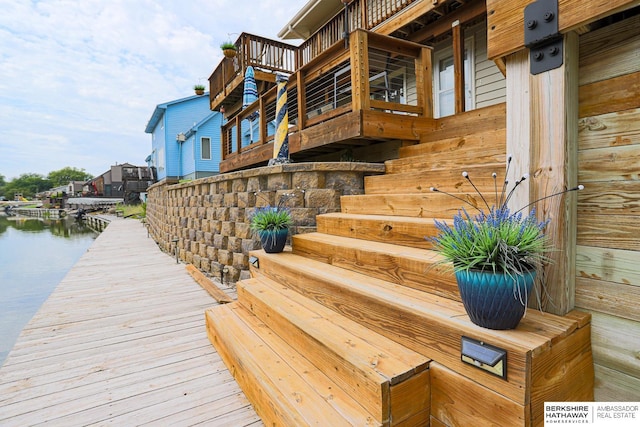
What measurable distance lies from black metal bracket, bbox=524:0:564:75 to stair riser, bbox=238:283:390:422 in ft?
4.61

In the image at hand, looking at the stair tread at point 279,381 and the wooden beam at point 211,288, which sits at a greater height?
the stair tread at point 279,381

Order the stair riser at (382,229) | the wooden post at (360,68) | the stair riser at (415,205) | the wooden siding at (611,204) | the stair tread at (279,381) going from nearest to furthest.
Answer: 1. the wooden siding at (611,204)
2. the stair tread at (279,381)
3. the stair riser at (382,229)
4. the stair riser at (415,205)
5. the wooden post at (360,68)

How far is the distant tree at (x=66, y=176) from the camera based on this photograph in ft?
236

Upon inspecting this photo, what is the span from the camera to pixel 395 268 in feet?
5.89

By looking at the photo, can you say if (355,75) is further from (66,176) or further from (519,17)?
(66,176)

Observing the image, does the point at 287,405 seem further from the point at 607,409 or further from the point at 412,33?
the point at 412,33

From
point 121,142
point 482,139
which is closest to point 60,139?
point 121,142

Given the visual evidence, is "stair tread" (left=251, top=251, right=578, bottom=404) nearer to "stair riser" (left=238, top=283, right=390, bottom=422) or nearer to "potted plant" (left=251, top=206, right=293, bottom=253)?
"stair riser" (left=238, top=283, right=390, bottom=422)

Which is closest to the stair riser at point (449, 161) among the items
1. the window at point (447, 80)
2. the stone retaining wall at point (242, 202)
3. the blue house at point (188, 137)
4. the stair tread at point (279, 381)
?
the stone retaining wall at point (242, 202)

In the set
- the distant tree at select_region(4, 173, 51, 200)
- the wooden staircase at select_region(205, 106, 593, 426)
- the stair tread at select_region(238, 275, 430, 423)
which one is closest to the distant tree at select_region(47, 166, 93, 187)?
the distant tree at select_region(4, 173, 51, 200)

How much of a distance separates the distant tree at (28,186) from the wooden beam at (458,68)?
9037 centimetres

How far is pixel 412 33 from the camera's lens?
586 centimetres

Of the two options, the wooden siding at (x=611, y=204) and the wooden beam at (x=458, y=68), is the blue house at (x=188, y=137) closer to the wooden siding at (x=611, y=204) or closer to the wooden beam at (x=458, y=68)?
the wooden beam at (x=458, y=68)

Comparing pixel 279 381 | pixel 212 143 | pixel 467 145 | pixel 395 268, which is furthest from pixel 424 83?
pixel 212 143
